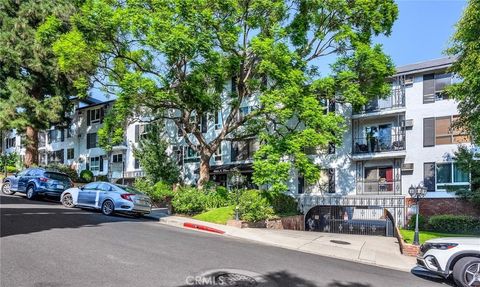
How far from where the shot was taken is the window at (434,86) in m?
26.1

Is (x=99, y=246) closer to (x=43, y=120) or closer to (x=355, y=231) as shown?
(x=355, y=231)

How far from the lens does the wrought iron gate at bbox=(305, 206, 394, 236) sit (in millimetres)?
27562

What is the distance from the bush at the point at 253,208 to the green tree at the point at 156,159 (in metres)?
10.9

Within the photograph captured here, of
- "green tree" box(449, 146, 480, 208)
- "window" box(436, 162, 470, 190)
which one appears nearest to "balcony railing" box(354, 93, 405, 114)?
"window" box(436, 162, 470, 190)

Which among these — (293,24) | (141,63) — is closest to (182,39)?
(141,63)

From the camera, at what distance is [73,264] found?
7926 millimetres

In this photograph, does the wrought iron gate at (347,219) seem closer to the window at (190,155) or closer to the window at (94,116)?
the window at (190,155)

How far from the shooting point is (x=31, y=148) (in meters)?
36.4

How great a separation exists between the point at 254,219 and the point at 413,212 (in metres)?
11.7

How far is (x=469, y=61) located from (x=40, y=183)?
20933mm

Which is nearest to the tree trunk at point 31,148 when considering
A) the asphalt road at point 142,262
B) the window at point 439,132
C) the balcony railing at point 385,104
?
the asphalt road at point 142,262

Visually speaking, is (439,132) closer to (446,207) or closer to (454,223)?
(446,207)

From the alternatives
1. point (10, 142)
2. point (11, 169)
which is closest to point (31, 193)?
point (11, 169)

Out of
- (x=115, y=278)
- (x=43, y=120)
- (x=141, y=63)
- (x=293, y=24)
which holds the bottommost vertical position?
(x=115, y=278)
